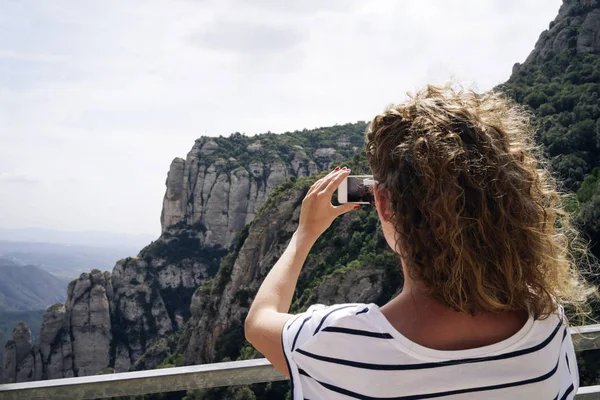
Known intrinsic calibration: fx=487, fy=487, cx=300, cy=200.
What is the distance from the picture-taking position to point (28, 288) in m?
180

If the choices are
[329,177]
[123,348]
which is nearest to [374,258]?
[329,177]

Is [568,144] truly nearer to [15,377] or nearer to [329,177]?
[329,177]

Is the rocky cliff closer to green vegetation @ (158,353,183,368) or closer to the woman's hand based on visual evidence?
green vegetation @ (158,353,183,368)

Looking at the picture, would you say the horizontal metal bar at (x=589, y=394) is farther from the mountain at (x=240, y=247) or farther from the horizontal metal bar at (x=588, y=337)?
the mountain at (x=240, y=247)

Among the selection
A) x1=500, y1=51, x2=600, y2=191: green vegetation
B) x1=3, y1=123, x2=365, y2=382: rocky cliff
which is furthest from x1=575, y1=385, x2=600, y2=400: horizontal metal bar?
x1=3, y1=123, x2=365, y2=382: rocky cliff

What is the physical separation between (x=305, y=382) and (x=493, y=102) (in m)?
0.79

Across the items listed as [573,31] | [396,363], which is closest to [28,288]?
[573,31]

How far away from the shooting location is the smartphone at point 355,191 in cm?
131

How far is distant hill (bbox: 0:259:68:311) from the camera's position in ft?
516

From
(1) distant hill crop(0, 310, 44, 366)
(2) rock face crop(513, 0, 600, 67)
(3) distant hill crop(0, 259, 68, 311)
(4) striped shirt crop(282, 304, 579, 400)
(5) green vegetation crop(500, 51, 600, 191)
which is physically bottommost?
(3) distant hill crop(0, 259, 68, 311)

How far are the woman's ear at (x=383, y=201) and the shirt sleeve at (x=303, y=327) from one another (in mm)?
209

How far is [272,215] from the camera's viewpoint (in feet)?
107

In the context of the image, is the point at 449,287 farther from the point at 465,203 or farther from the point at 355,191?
the point at 355,191

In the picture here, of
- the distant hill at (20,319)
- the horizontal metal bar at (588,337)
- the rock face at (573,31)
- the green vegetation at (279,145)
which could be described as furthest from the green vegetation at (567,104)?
the distant hill at (20,319)
